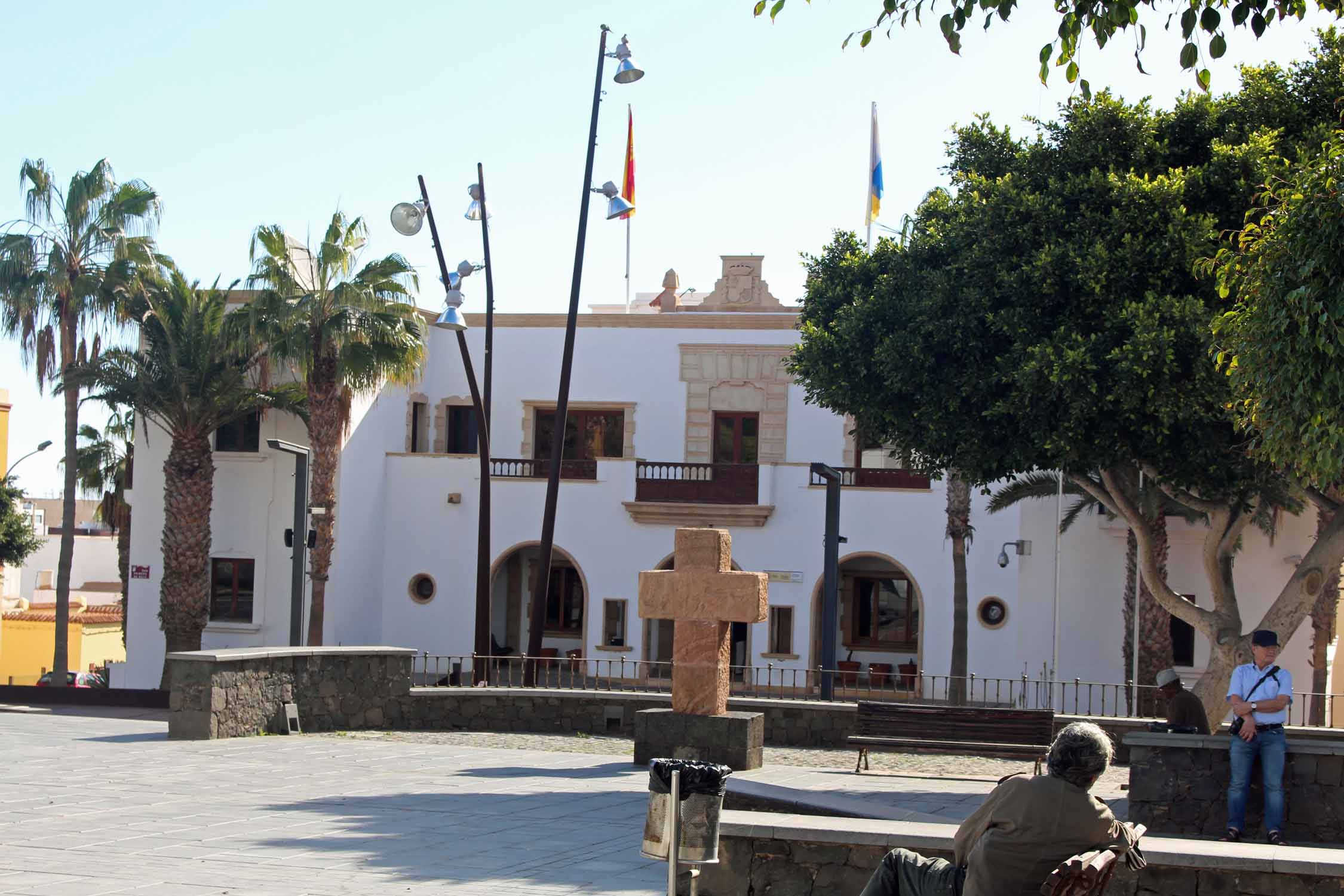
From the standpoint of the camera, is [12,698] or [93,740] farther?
[12,698]

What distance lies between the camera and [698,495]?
29641mm

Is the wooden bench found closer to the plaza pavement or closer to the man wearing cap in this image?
the plaza pavement

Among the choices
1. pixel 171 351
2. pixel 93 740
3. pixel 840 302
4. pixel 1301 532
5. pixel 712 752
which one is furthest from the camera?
pixel 171 351

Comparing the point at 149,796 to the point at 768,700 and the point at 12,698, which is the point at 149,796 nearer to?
the point at 768,700

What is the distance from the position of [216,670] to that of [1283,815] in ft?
31.8

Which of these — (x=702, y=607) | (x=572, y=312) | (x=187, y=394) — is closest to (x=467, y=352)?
(x=572, y=312)

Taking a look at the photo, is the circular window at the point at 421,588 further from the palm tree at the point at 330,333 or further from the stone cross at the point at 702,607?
the stone cross at the point at 702,607

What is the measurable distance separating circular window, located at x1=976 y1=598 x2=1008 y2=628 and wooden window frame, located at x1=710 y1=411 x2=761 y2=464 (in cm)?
592

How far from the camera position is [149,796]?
10516 millimetres

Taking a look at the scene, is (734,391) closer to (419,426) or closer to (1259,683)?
(419,426)

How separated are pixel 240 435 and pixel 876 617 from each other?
550 inches

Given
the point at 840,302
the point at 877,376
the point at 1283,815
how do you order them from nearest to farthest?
the point at 1283,815
the point at 877,376
the point at 840,302

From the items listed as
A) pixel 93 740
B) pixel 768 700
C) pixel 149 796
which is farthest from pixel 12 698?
pixel 149 796

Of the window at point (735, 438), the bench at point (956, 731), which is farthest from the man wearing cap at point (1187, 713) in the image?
the window at point (735, 438)
